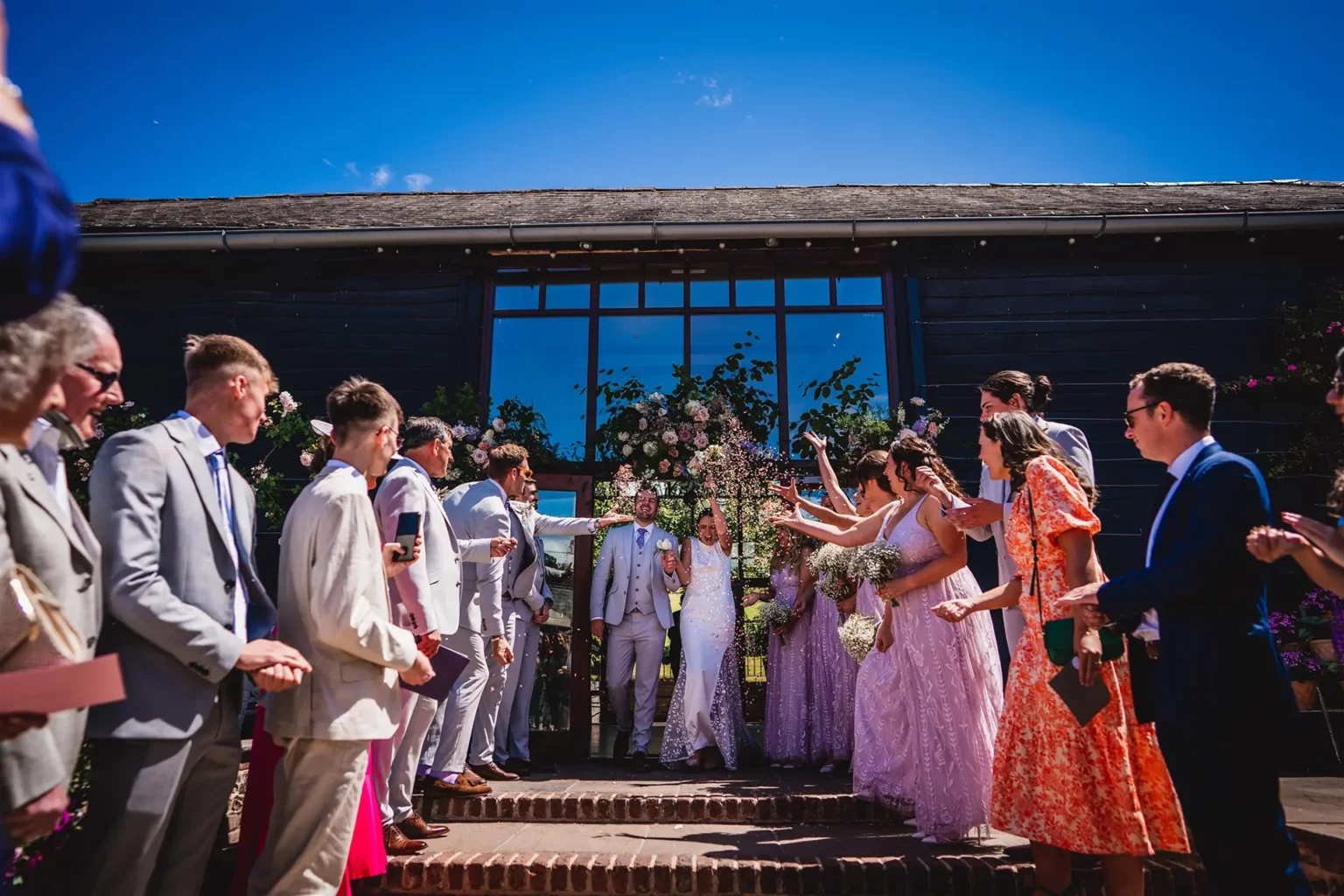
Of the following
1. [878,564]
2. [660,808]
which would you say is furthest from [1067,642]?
[660,808]

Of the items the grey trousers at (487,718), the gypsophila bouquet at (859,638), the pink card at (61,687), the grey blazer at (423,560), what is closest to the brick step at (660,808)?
the grey trousers at (487,718)

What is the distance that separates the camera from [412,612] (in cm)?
347

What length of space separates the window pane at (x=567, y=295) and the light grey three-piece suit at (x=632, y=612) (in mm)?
2896

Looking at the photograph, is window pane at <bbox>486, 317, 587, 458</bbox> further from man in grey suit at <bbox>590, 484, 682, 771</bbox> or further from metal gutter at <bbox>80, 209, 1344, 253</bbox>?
man in grey suit at <bbox>590, 484, 682, 771</bbox>

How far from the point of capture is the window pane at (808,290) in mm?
8461

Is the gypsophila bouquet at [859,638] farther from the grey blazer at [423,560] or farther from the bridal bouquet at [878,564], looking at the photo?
the grey blazer at [423,560]

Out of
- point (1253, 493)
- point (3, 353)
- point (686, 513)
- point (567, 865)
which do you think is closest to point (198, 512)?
point (3, 353)

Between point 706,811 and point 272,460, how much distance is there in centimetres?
590

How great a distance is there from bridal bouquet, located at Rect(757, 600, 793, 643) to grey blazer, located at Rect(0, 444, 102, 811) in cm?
516

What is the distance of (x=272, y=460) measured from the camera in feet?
26.8

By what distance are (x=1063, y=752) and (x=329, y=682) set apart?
2.66 metres

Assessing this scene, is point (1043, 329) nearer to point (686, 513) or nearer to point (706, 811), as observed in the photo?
point (686, 513)

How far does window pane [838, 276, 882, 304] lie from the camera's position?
27.6ft

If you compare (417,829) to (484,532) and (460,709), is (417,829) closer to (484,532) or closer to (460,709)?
(460,709)
